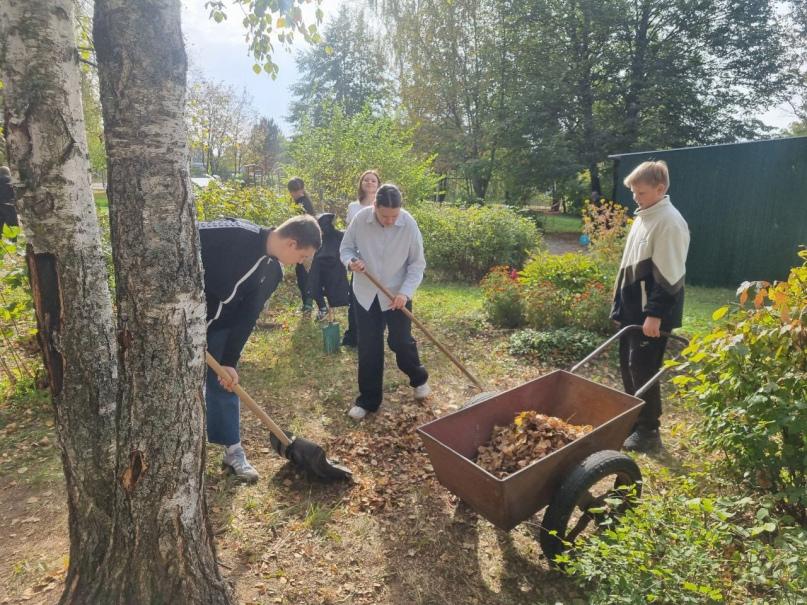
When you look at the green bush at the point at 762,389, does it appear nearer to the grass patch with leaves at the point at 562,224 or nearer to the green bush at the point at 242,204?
the green bush at the point at 242,204

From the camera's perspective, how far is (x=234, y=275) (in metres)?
3.00

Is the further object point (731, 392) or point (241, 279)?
point (241, 279)

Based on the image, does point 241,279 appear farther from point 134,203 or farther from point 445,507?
point 445,507

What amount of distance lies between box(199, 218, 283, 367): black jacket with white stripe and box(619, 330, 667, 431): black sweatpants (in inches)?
106

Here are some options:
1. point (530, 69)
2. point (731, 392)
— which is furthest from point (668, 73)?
point (731, 392)

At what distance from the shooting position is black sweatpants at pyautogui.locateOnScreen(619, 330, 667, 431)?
3.59 meters

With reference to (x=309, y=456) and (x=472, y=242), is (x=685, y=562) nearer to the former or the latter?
(x=309, y=456)

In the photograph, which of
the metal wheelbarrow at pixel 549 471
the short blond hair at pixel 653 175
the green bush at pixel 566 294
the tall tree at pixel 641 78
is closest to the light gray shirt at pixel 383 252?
the metal wheelbarrow at pixel 549 471

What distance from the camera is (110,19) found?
157cm

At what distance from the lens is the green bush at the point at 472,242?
33.5ft

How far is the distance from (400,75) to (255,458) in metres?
25.5

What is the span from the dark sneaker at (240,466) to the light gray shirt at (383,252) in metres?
1.48

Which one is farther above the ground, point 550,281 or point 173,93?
point 173,93

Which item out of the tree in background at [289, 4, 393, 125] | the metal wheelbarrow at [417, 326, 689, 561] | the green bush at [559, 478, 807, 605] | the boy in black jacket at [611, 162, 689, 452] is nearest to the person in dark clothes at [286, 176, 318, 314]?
the metal wheelbarrow at [417, 326, 689, 561]
